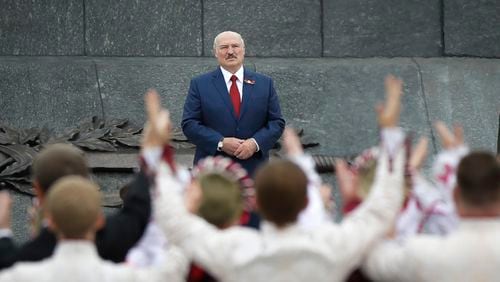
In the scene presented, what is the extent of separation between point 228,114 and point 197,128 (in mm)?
246

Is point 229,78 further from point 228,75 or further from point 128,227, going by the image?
point 128,227

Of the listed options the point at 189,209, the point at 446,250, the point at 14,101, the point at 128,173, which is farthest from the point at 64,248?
the point at 14,101

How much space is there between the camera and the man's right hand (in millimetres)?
11039

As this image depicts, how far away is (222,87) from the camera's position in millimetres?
11383

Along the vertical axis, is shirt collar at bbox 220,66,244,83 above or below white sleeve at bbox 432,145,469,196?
above

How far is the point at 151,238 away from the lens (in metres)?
7.10

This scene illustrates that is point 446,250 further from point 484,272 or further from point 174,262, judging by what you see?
point 174,262

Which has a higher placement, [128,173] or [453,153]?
[453,153]

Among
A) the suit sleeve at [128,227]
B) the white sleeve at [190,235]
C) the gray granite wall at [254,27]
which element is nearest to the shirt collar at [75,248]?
the white sleeve at [190,235]

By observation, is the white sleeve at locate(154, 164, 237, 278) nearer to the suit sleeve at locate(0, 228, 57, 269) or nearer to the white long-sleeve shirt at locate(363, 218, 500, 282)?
the suit sleeve at locate(0, 228, 57, 269)

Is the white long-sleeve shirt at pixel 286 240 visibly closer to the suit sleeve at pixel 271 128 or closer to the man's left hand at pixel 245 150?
the man's left hand at pixel 245 150

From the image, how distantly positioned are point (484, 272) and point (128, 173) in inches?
258

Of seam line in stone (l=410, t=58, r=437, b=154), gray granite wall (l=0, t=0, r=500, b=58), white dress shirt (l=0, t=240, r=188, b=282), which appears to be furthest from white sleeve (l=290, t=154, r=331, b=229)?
gray granite wall (l=0, t=0, r=500, b=58)

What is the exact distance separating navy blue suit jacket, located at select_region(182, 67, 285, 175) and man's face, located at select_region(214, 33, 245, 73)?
13cm
